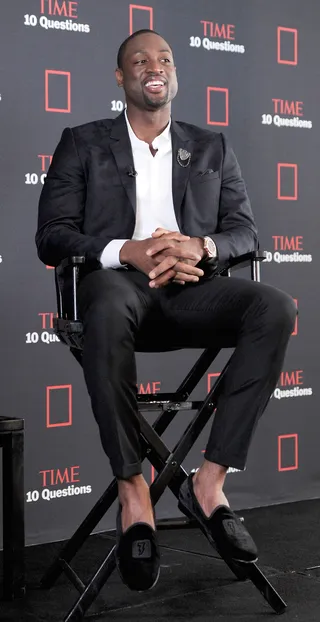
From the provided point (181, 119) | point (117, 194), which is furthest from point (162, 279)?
point (181, 119)

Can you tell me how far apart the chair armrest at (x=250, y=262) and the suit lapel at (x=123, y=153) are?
34 centimetres

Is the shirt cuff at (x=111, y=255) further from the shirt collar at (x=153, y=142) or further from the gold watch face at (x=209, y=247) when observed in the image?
the shirt collar at (x=153, y=142)

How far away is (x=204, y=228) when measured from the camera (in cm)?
277

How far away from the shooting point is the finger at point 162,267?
7.91ft

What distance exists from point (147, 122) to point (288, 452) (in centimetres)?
184

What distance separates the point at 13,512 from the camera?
267cm

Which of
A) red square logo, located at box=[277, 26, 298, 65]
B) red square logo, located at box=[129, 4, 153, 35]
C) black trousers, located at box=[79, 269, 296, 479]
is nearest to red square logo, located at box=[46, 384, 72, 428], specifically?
black trousers, located at box=[79, 269, 296, 479]

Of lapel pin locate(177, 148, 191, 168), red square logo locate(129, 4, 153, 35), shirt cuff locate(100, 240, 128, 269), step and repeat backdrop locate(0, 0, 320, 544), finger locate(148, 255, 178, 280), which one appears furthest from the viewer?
red square logo locate(129, 4, 153, 35)

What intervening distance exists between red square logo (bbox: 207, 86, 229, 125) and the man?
3.05 ft

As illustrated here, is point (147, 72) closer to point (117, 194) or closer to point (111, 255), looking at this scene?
point (117, 194)

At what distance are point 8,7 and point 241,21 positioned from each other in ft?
3.72

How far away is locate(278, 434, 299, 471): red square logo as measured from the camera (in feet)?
13.3

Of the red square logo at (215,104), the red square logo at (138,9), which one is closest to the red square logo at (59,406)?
the red square logo at (215,104)

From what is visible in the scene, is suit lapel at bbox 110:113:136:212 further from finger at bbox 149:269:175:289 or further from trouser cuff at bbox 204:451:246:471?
trouser cuff at bbox 204:451:246:471
